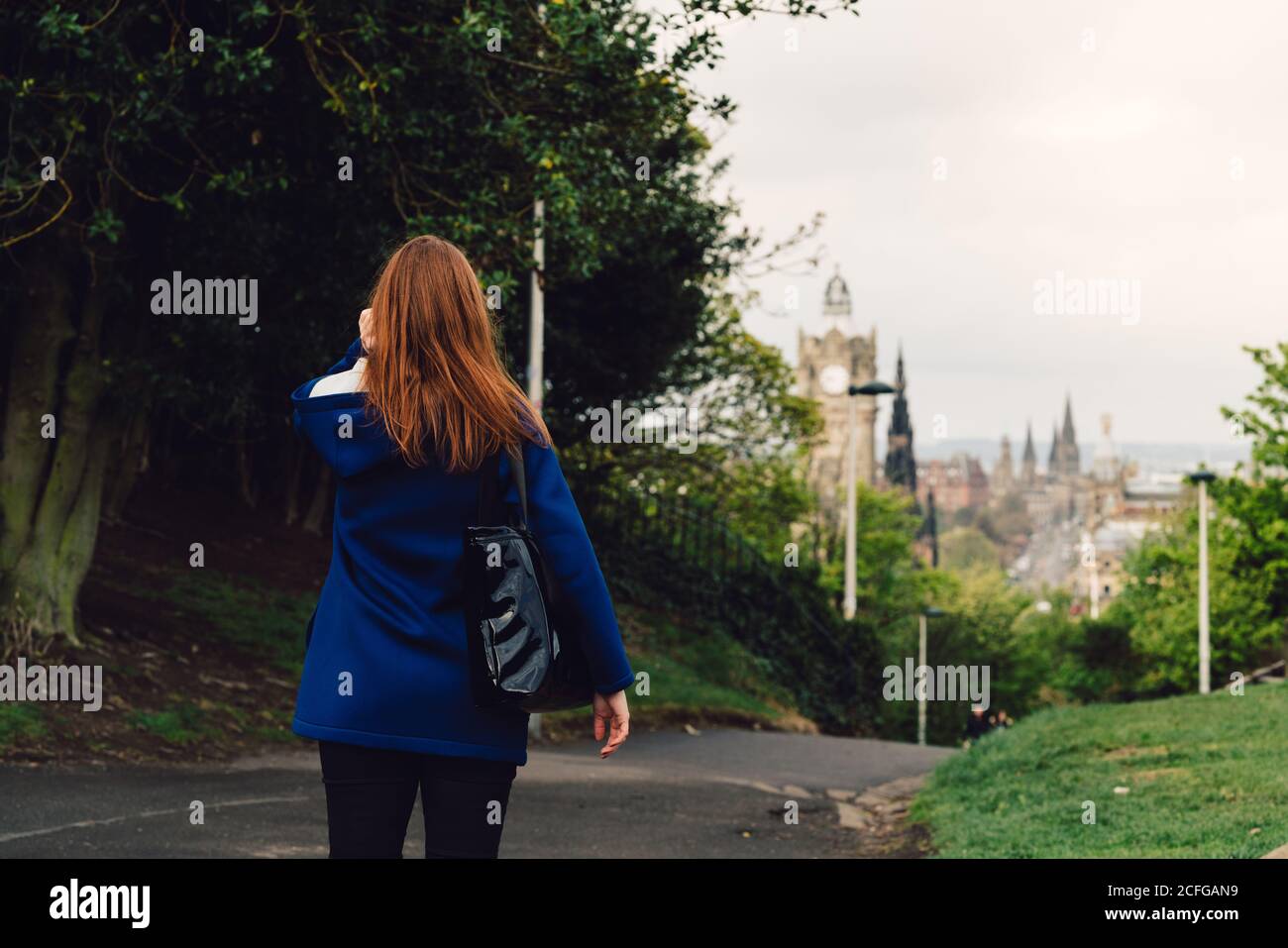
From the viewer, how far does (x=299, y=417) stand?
143 inches

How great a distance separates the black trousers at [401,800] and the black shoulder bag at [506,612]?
6.7 inches

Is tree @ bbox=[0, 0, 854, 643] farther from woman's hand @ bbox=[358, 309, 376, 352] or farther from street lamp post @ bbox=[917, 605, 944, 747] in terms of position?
street lamp post @ bbox=[917, 605, 944, 747]

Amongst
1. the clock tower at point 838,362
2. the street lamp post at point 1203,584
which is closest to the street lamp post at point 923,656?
the street lamp post at point 1203,584

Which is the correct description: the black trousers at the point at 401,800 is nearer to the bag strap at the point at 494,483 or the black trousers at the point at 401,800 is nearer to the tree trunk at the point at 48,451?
the bag strap at the point at 494,483

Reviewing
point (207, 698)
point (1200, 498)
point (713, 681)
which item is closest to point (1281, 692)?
point (713, 681)

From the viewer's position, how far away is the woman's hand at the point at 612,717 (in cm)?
350

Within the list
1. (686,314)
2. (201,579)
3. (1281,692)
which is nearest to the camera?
(1281,692)

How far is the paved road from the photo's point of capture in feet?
25.5

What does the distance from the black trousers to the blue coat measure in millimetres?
45

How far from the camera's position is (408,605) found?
3387 millimetres

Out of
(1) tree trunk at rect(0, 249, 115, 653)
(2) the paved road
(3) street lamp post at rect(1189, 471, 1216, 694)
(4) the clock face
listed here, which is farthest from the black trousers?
(4) the clock face
